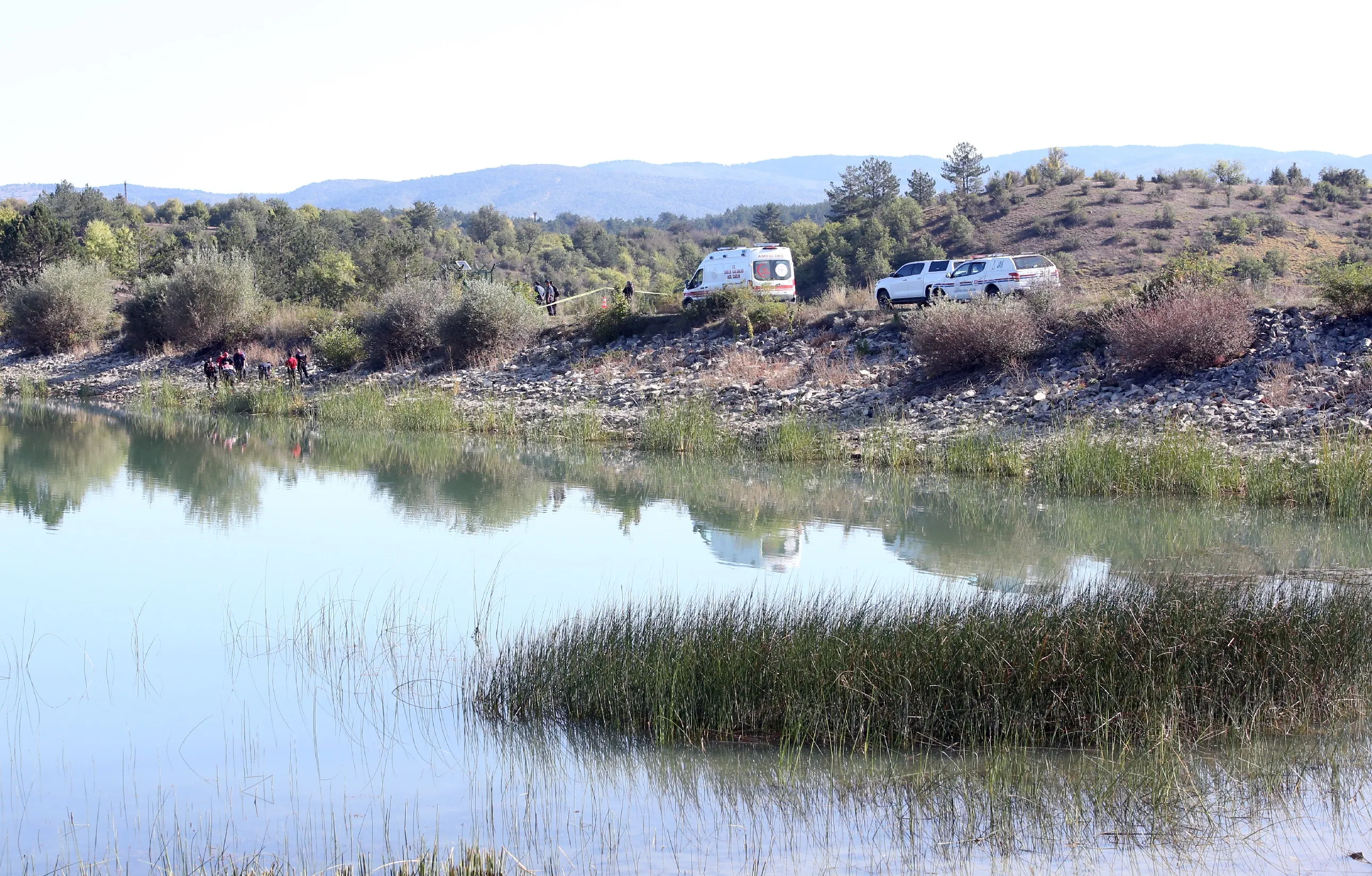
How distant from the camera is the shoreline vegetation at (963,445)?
58.0ft

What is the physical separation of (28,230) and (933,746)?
248ft

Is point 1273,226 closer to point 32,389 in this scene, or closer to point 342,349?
point 342,349

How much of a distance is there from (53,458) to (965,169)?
212 ft

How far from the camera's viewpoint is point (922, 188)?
78.4 m

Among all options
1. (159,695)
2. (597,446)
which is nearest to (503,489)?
(597,446)

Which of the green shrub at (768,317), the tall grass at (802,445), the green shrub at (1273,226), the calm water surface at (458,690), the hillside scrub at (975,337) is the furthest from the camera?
the green shrub at (1273,226)

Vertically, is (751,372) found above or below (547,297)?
below

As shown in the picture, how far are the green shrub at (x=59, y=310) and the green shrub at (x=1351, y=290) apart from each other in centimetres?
4781

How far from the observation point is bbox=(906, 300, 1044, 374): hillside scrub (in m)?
27.7

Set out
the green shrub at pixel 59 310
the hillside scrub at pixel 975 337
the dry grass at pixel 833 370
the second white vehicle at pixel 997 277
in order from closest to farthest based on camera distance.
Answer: the hillside scrub at pixel 975 337
the dry grass at pixel 833 370
the second white vehicle at pixel 997 277
the green shrub at pixel 59 310

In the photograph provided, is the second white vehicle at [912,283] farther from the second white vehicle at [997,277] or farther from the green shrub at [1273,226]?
the green shrub at [1273,226]

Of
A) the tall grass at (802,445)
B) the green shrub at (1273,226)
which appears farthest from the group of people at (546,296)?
the green shrub at (1273,226)

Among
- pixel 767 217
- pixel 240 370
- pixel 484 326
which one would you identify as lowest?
pixel 240 370

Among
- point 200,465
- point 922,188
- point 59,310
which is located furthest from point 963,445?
point 922,188
